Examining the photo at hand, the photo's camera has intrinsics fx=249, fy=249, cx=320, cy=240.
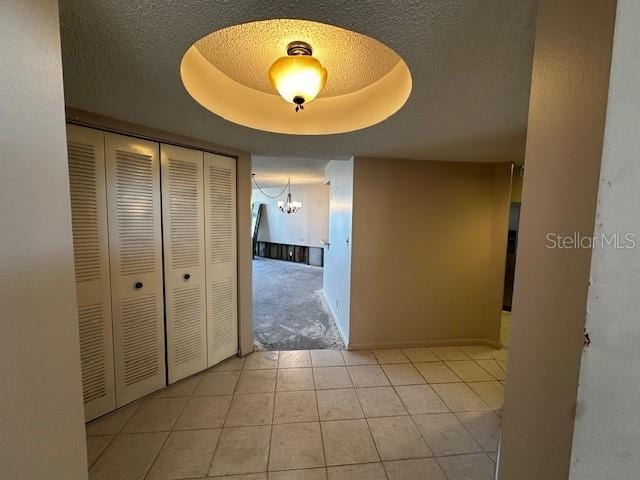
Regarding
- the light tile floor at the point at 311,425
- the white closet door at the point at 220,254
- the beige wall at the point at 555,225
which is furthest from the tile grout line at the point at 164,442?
the beige wall at the point at 555,225

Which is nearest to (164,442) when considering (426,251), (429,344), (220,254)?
(220,254)

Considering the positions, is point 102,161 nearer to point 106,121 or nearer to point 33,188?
point 106,121

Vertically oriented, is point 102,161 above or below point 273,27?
below

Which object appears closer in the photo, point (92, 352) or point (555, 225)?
point (555, 225)

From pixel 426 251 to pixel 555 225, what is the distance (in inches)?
95.8

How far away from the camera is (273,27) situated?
116 centimetres

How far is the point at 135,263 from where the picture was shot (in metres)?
1.93

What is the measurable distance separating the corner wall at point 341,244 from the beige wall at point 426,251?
0.48 ft

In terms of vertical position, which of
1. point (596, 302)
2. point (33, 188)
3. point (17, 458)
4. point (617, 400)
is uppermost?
point (33, 188)

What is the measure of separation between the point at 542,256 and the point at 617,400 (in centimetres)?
30

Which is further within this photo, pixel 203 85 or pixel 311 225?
pixel 311 225

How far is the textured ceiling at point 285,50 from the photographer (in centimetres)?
118

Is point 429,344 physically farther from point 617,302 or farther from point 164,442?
point 617,302

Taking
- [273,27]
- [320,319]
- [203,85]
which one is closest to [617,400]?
[273,27]
